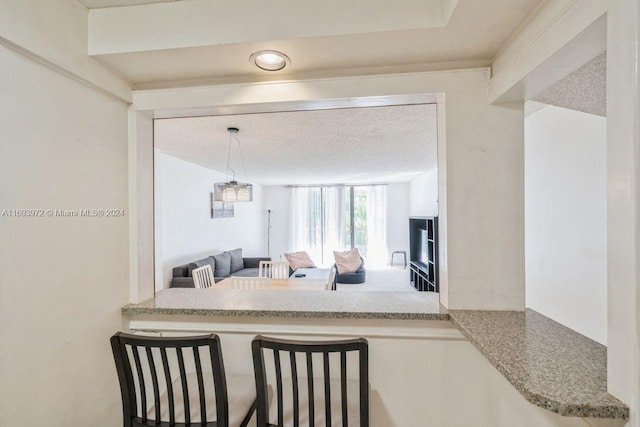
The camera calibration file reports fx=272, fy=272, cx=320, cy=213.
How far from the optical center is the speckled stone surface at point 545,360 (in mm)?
687

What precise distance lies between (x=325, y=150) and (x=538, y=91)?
8.94 feet

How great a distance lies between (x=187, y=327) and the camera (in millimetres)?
1413

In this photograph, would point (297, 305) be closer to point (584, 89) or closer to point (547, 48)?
point (547, 48)

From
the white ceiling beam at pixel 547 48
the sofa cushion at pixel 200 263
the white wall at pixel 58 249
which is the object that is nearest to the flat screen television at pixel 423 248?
the sofa cushion at pixel 200 263

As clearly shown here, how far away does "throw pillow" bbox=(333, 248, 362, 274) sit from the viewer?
592 centimetres

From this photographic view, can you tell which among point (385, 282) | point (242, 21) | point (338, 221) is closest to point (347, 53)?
point (242, 21)

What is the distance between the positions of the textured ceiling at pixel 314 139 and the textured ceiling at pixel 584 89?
0.96 meters

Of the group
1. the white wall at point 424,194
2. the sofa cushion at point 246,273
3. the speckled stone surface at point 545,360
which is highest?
the white wall at point 424,194

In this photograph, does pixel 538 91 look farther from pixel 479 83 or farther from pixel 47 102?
pixel 47 102

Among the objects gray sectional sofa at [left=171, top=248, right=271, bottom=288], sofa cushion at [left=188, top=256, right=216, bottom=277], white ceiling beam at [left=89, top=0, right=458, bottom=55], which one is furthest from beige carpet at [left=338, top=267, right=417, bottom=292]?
white ceiling beam at [left=89, top=0, right=458, bottom=55]

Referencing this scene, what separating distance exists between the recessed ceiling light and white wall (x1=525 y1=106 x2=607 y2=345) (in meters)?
1.95

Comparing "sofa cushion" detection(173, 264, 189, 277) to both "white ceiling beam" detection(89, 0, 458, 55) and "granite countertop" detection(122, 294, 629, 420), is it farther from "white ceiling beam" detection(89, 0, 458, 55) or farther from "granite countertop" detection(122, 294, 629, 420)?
"white ceiling beam" detection(89, 0, 458, 55)

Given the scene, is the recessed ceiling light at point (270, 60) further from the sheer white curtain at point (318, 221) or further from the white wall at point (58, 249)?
the sheer white curtain at point (318, 221)

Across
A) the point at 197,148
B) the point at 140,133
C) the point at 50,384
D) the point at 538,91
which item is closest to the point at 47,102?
the point at 140,133
